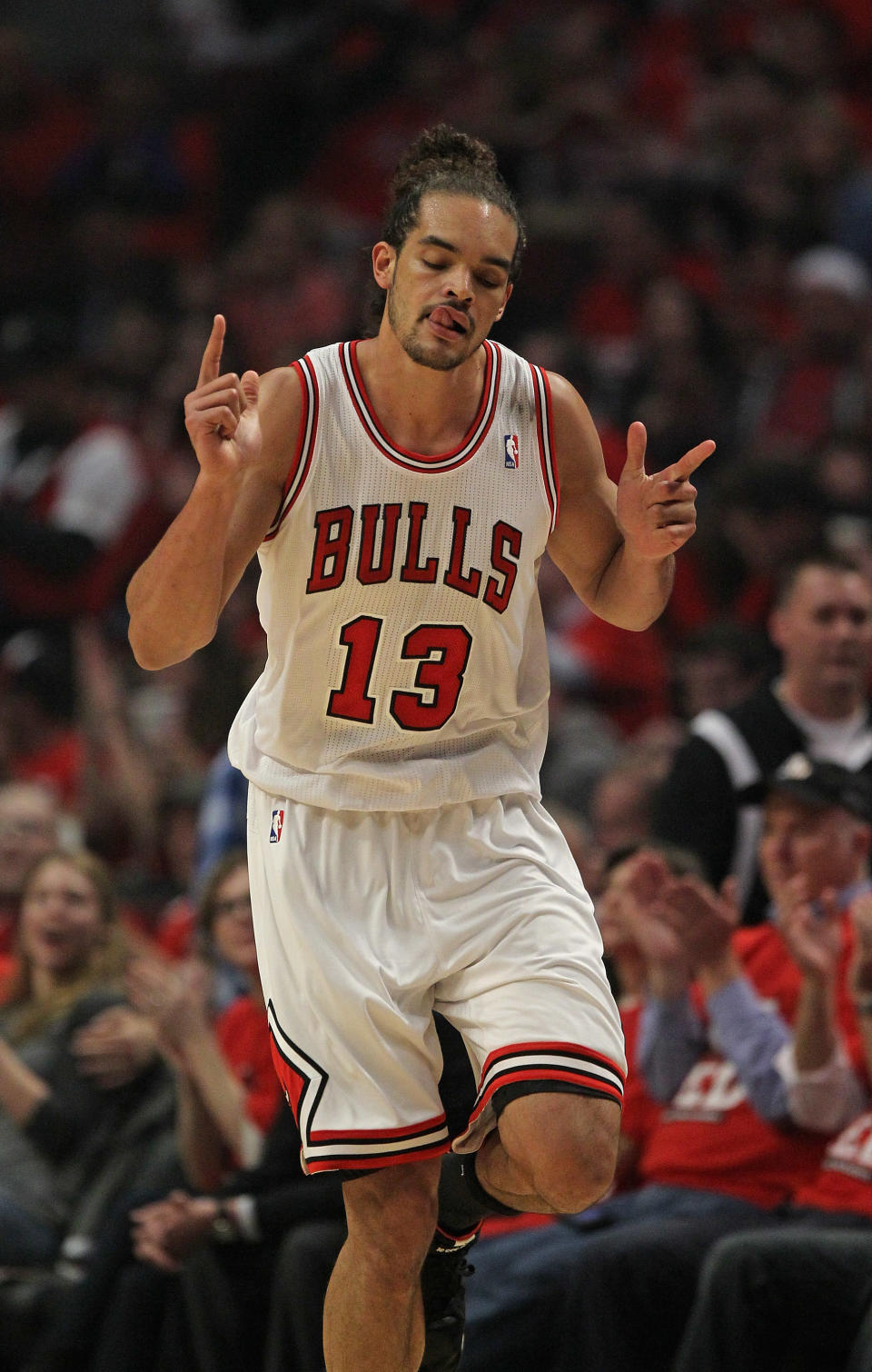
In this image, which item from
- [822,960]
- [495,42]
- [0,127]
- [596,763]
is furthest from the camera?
[0,127]

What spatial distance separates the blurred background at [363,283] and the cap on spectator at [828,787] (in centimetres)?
123

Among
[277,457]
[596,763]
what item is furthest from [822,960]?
[596,763]

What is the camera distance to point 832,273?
10188mm

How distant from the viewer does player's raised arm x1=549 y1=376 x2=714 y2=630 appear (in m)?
4.07

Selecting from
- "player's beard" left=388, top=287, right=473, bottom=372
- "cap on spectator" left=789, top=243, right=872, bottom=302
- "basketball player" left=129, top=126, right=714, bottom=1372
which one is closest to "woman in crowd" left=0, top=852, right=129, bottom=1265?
"basketball player" left=129, top=126, right=714, bottom=1372

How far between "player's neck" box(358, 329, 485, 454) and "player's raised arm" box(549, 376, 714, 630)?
0.77 feet

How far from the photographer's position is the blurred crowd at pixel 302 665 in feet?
18.3

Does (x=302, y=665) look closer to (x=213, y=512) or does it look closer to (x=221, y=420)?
(x=213, y=512)

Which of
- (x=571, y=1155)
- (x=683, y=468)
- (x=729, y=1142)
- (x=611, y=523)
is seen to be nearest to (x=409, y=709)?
(x=611, y=523)

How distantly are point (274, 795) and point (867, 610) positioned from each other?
10.1ft

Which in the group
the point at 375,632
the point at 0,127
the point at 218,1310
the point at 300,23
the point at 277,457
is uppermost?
the point at 300,23

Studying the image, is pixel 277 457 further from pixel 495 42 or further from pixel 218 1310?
pixel 495 42

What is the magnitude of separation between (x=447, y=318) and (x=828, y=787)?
7.17 feet

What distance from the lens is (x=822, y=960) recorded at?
505cm
